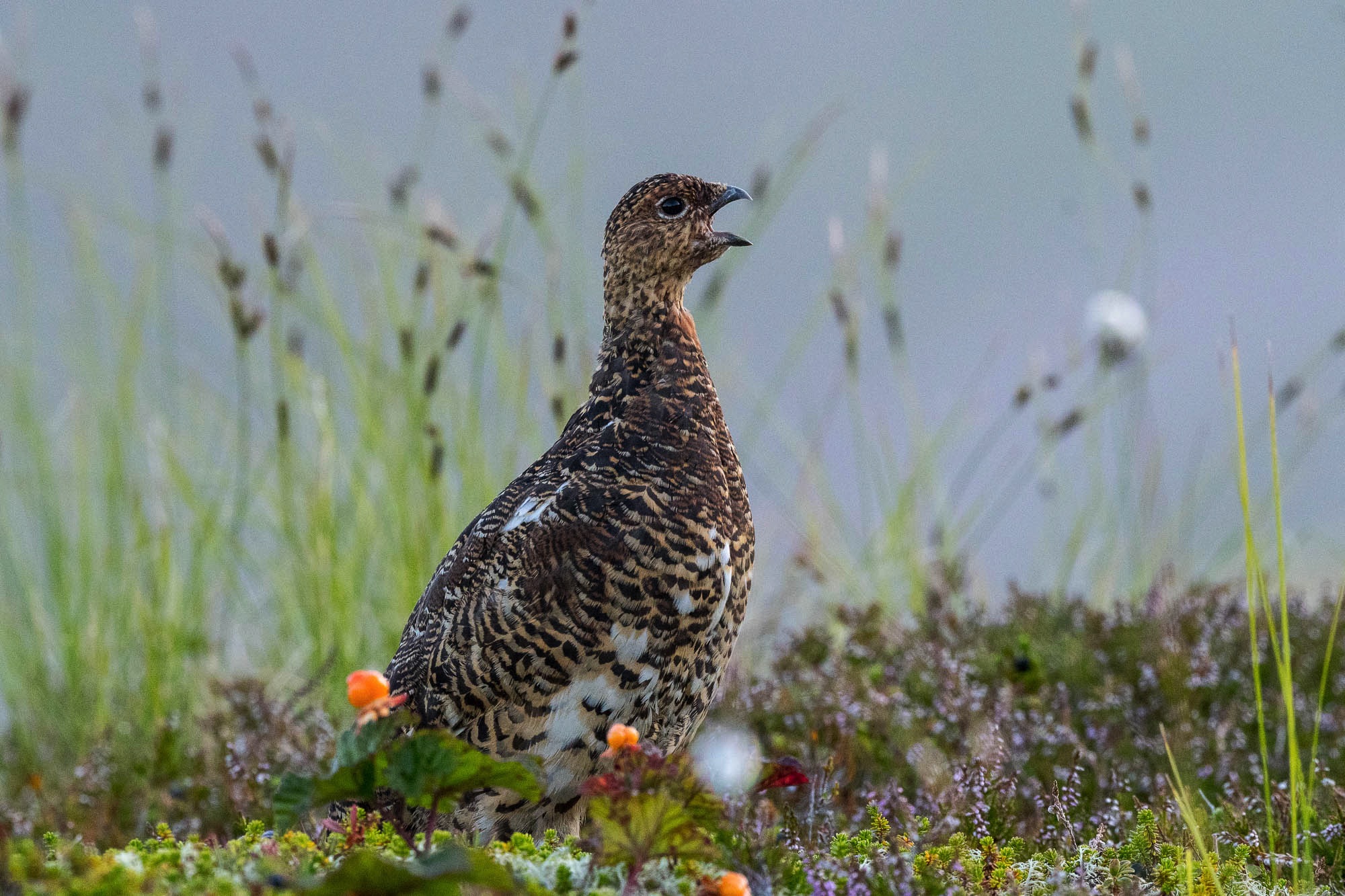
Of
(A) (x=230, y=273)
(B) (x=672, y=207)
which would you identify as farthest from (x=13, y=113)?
(B) (x=672, y=207)

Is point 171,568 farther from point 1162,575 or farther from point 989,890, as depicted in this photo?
point 989,890

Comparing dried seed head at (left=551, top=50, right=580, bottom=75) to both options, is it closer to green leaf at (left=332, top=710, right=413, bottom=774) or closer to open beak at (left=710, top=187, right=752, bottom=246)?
open beak at (left=710, top=187, right=752, bottom=246)

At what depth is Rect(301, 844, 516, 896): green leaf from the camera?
1939 mm

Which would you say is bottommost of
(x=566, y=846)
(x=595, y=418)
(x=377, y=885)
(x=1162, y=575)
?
(x=377, y=885)

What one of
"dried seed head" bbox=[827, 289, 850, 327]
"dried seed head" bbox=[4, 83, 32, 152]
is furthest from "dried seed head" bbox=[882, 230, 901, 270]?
"dried seed head" bbox=[4, 83, 32, 152]

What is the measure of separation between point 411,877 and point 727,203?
2.75 meters

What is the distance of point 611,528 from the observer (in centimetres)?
346

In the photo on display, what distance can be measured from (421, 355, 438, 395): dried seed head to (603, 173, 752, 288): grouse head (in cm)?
175

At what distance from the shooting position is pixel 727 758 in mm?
4383

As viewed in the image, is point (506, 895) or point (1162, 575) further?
point (1162, 575)

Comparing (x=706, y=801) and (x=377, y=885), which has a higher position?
(x=706, y=801)

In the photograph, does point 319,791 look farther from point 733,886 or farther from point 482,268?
point 482,268

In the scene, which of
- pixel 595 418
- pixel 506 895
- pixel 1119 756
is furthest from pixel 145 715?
pixel 506 895

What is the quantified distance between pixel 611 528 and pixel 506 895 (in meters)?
1.35
